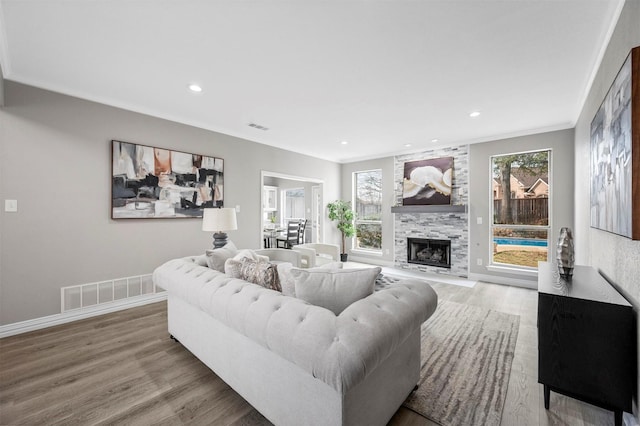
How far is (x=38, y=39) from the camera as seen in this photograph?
215cm

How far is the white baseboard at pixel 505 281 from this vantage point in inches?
174

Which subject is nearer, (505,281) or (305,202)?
(505,281)

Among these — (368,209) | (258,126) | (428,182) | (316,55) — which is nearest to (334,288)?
(316,55)

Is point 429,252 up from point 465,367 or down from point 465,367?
up

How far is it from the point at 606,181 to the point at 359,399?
2263 millimetres

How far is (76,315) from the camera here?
3.08 metres

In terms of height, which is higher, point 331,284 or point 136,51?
point 136,51

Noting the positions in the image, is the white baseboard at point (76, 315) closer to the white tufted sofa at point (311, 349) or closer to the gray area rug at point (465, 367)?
the white tufted sofa at point (311, 349)

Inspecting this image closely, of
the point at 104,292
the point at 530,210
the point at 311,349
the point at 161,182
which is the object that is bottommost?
the point at 104,292

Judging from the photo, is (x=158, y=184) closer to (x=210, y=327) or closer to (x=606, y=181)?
(x=210, y=327)

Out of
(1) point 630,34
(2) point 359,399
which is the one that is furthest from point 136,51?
(1) point 630,34

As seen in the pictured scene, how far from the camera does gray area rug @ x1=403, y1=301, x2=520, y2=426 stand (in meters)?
1.71

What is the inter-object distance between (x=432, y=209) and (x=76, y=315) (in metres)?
5.73

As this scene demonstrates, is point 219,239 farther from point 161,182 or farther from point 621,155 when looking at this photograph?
point 621,155
